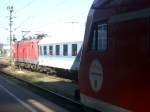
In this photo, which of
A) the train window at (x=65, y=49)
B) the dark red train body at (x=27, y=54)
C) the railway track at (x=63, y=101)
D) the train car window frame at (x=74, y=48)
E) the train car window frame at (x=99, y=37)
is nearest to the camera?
the train car window frame at (x=99, y=37)

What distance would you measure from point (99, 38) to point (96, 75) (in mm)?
769

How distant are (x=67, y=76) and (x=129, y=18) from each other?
1015 inches

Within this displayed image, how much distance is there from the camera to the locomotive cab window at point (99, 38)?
9.32 meters

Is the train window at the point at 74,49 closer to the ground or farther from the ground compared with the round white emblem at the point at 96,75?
farther from the ground

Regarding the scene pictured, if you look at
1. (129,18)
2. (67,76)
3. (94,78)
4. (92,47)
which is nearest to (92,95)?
(94,78)

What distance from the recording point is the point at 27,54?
4862 cm

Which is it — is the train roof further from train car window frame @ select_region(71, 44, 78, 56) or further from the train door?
the train door

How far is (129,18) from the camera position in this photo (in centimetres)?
807

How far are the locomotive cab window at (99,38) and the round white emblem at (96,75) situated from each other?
31 centimetres

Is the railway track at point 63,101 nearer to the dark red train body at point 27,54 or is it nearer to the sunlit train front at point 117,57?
the sunlit train front at point 117,57

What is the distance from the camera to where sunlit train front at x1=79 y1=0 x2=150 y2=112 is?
24.7ft

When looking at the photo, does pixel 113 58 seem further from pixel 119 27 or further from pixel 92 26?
pixel 92 26

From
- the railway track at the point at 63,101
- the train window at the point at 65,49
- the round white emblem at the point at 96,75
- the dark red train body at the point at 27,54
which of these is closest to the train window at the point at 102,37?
the round white emblem at the point at 96,75

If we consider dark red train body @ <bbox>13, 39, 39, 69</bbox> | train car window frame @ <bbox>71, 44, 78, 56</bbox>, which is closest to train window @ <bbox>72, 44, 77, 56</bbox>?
train car window frame @ <bbox>71, 44, 78, 56</bbox>
